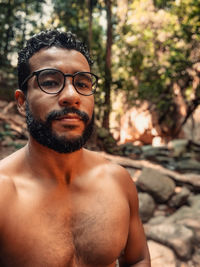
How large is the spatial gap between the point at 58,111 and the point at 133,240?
93 cm

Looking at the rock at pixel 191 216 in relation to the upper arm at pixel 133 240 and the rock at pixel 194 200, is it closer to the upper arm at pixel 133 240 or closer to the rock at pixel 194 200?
the rock at pixel 194 200

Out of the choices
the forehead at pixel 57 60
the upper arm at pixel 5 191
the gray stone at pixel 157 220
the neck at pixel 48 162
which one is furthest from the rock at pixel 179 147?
the upper arm at pixel 5 191

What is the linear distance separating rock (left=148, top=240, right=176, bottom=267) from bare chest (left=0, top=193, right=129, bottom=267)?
1658 mm

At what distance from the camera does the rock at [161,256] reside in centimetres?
270

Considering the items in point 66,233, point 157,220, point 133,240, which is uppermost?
point 66,233

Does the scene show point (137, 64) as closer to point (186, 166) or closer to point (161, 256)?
point (186, 166)

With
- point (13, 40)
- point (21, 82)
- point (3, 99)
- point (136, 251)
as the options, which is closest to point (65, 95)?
point (21, 82)

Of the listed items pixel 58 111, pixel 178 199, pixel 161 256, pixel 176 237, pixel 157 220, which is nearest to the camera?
pixel 58 111

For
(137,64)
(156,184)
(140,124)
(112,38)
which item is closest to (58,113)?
(156,184)

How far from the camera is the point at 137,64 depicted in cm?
1065

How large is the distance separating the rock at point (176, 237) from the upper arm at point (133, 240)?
168 centimetres

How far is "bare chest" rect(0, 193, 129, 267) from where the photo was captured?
1107 millimetres

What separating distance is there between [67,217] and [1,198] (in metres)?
0.33

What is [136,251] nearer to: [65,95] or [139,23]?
[65,95]
